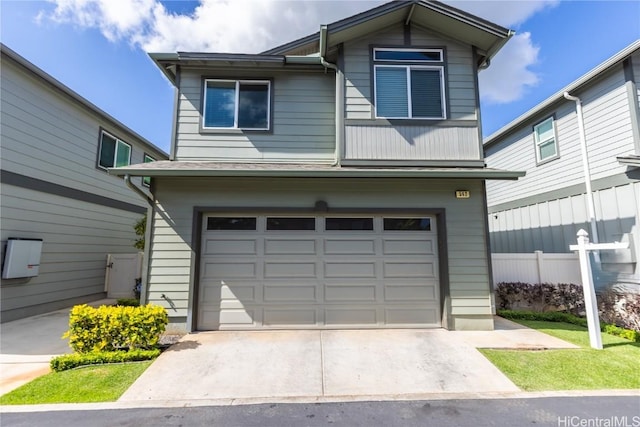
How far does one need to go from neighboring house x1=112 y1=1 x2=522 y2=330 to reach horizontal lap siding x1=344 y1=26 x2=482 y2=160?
0.02m

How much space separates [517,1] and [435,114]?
5.16m

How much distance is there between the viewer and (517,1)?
8.55m

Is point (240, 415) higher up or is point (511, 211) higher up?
point (511, 211)

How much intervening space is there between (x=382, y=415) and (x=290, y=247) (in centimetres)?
368

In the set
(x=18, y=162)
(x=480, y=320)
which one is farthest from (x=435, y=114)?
Result: (x=18, y=162)

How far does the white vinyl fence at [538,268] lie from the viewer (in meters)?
7.85

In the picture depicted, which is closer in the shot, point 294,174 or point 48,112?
point 294,174

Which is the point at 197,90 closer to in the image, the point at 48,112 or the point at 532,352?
the point at 48,112

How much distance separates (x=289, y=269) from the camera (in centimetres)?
634

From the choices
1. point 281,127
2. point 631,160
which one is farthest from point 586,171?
point 281,127

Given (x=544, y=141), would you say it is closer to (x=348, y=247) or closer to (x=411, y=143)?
(x=411, y=143)

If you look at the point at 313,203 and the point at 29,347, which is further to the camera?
the point at 313,203

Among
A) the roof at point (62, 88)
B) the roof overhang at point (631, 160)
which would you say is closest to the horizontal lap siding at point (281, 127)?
the roof at point (62, 88)

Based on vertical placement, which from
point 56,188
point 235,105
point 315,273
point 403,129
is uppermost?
A: point 235,105
